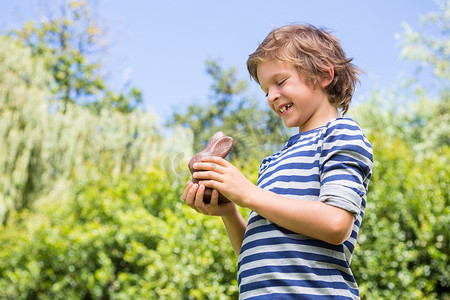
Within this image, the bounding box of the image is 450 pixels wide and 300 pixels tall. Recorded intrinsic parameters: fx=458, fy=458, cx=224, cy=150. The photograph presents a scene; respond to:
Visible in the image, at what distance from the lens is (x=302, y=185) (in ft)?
4.11

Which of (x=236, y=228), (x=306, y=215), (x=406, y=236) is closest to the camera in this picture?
(x=306, y=215)

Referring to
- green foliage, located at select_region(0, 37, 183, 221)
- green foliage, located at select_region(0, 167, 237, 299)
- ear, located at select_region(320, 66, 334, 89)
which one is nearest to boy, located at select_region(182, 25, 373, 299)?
ear, located at select_region(320, 66, 334, 89)

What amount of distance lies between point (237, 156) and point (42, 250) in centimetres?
285

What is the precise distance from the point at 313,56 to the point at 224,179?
19.7 inches

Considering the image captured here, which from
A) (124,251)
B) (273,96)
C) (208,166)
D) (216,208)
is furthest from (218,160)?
(124,251)

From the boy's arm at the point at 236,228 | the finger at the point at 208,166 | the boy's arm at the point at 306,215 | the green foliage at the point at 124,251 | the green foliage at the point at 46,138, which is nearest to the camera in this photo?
the boy's arm at the point at 306,215

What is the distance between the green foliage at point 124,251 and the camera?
163 inches

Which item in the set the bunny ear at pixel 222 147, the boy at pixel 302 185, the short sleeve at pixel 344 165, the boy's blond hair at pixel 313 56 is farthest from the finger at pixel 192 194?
the boy's blond hair at pixel 313 56

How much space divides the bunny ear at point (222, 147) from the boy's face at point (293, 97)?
18 centimetres

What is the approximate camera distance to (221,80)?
14.3 meters

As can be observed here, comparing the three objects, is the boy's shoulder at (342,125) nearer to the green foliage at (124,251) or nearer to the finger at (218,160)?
the finger at (218,160)

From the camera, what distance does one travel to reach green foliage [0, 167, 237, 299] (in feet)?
13.6

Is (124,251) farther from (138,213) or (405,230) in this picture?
(405,230)

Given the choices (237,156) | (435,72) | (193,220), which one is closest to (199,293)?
(193,220)
